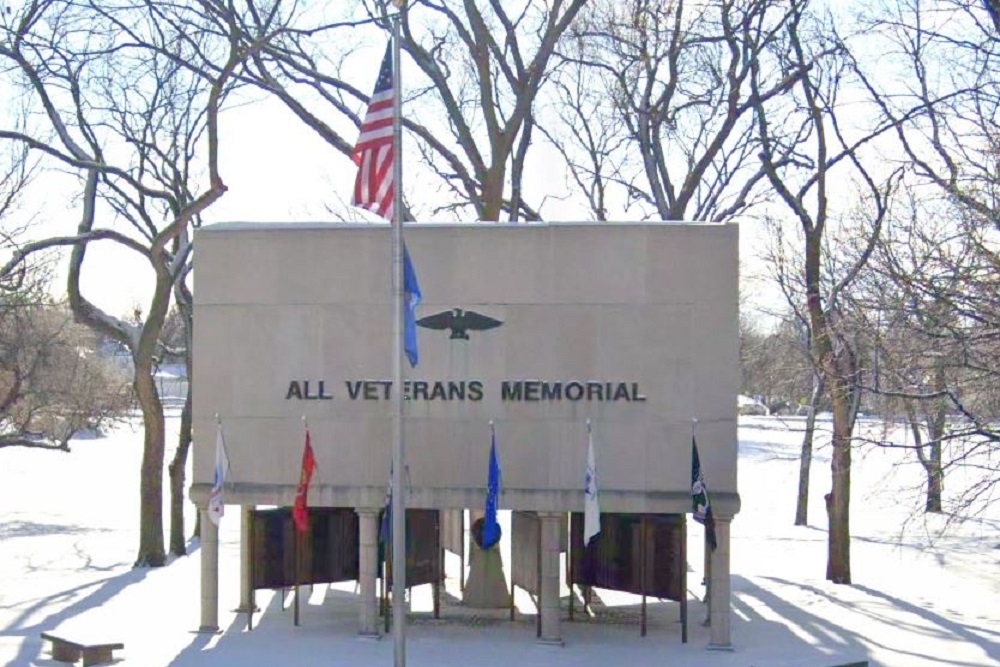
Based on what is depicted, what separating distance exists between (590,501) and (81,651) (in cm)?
748

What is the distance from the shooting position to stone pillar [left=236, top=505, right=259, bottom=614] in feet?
70.2

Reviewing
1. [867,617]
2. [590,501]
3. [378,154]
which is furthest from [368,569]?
[867,617]

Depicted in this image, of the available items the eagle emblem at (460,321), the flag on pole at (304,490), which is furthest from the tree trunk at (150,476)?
the eagle emblem at (460,321)

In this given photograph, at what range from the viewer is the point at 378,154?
600 inches

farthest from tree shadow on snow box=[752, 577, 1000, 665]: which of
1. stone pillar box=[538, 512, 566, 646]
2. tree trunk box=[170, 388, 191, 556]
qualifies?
tree trunk box=[170, 388, 191, 556]

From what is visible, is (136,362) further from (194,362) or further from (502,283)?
(502,283)

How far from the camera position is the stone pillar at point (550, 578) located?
66.0ft

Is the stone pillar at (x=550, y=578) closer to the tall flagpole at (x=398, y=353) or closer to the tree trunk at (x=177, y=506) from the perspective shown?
the tall flagpole at (x=398, y=353)

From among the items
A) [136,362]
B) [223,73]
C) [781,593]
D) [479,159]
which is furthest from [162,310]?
[781,593]

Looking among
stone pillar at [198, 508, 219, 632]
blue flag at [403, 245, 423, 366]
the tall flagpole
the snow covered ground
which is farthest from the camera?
stone pillar at [198, 508, 219, 632]

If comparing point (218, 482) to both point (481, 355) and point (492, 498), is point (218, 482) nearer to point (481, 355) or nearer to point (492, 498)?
point (492, 498)

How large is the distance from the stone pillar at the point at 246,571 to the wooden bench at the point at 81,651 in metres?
2.95

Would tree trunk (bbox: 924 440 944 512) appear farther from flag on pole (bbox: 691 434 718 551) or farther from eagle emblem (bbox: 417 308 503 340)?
eagle emblem (bbox: 417 308 503 340)

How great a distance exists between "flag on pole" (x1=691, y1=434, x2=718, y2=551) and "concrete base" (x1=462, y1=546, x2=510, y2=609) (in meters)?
5.10
